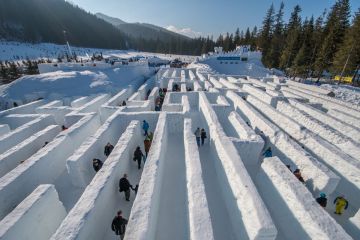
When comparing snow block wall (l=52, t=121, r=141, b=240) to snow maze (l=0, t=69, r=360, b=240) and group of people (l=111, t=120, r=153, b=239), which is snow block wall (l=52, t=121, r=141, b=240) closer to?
snow maze (l=0, t=69, r=360, b=240)

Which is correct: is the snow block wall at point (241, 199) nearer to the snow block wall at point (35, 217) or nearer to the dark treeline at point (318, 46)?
the snow block wall at point (35, 217)

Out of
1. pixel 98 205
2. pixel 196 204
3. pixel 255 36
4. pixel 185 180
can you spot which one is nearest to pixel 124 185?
pixel 98 205

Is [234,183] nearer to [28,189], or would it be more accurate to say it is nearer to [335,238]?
[335,238]

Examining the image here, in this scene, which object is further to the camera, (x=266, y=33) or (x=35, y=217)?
(x=266, y=33)

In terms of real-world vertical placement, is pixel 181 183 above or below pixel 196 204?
below

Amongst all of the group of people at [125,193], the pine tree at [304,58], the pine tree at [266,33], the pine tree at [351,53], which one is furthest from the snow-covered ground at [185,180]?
the pine tree at [266,33]

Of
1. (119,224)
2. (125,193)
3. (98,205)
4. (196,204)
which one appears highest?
(196,204)

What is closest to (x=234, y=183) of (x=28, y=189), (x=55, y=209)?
(x=55, y=209)

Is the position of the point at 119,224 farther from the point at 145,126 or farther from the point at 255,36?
the point at 255,36
